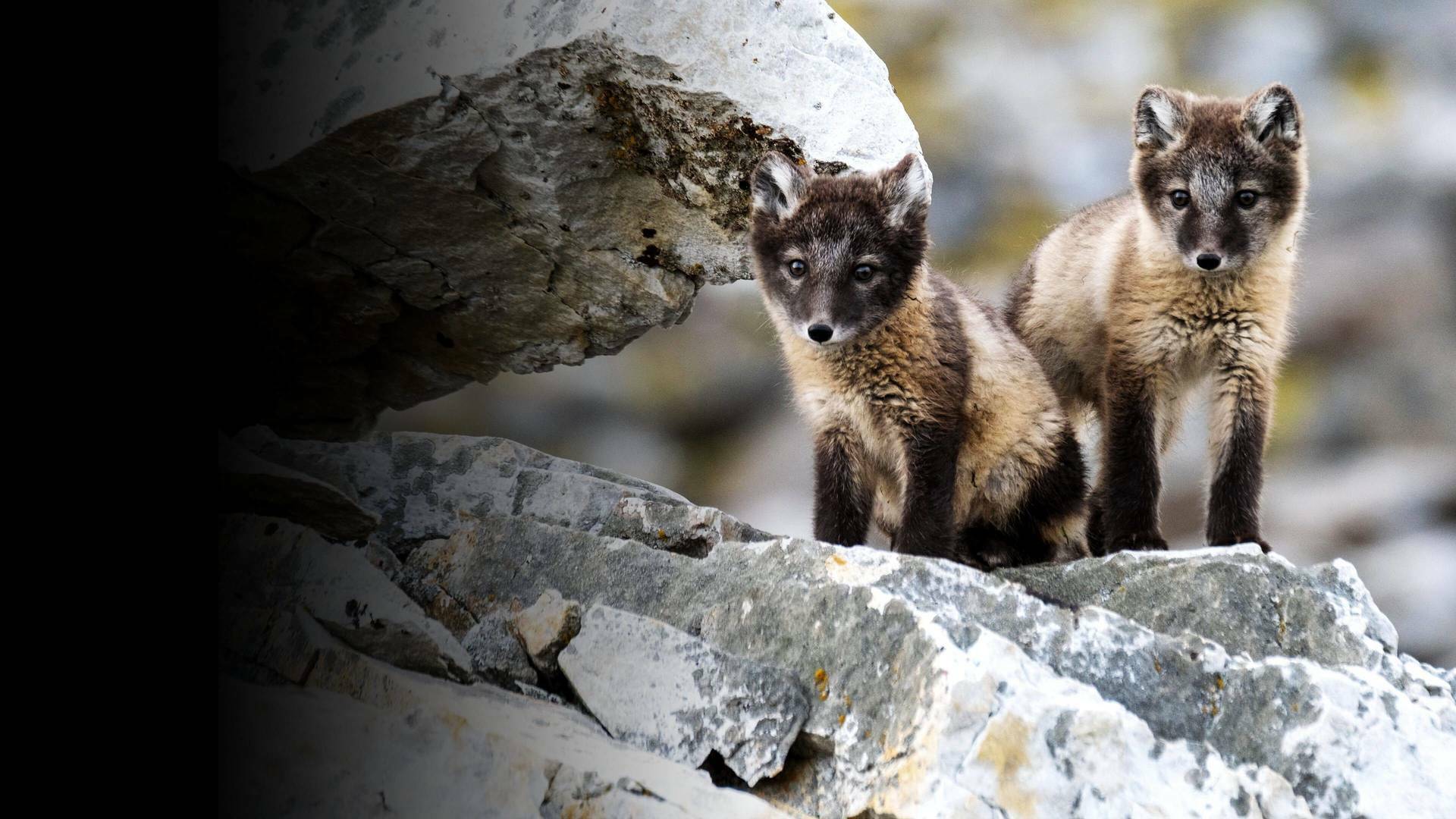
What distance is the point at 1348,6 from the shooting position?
2394 centimetres

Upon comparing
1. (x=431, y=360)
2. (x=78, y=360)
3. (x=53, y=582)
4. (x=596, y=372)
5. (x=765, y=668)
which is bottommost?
(x=596, y=372)

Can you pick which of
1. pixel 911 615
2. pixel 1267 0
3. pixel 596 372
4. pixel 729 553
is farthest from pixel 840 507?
pixel 1267 0

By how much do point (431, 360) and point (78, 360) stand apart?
3916 millimetres

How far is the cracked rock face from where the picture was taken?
5.39m

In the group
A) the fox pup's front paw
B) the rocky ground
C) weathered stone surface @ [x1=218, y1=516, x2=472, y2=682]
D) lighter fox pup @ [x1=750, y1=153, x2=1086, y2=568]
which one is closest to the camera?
the rocky ground

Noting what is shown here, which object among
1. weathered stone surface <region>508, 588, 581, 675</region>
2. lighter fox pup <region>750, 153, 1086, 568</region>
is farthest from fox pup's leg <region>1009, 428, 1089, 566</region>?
weathered stone surface <region>508, 588, 581, 675</region>

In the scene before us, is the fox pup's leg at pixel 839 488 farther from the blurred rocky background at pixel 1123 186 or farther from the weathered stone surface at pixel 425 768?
the blurred rocky background at pixel 1123 186

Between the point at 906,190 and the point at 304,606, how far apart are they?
9.37ft

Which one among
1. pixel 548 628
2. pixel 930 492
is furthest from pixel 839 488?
pixel 548 628

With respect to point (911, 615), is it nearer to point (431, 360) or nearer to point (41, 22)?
point (41, 22)

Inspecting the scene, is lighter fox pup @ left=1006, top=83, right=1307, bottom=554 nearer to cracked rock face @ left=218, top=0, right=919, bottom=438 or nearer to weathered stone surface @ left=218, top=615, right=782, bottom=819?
cracked rock face @ left=218, top=0, right=919, bottom=438

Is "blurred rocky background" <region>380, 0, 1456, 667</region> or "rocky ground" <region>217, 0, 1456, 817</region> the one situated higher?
"rocky ground" <region>217, 0, 1456, 817</region>

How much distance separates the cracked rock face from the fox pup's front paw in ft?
6.65

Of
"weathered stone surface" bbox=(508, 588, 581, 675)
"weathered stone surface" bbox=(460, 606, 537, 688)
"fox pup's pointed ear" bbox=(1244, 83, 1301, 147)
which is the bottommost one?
"weathered stone surface" bbox=(460, 606, 537, 688)
